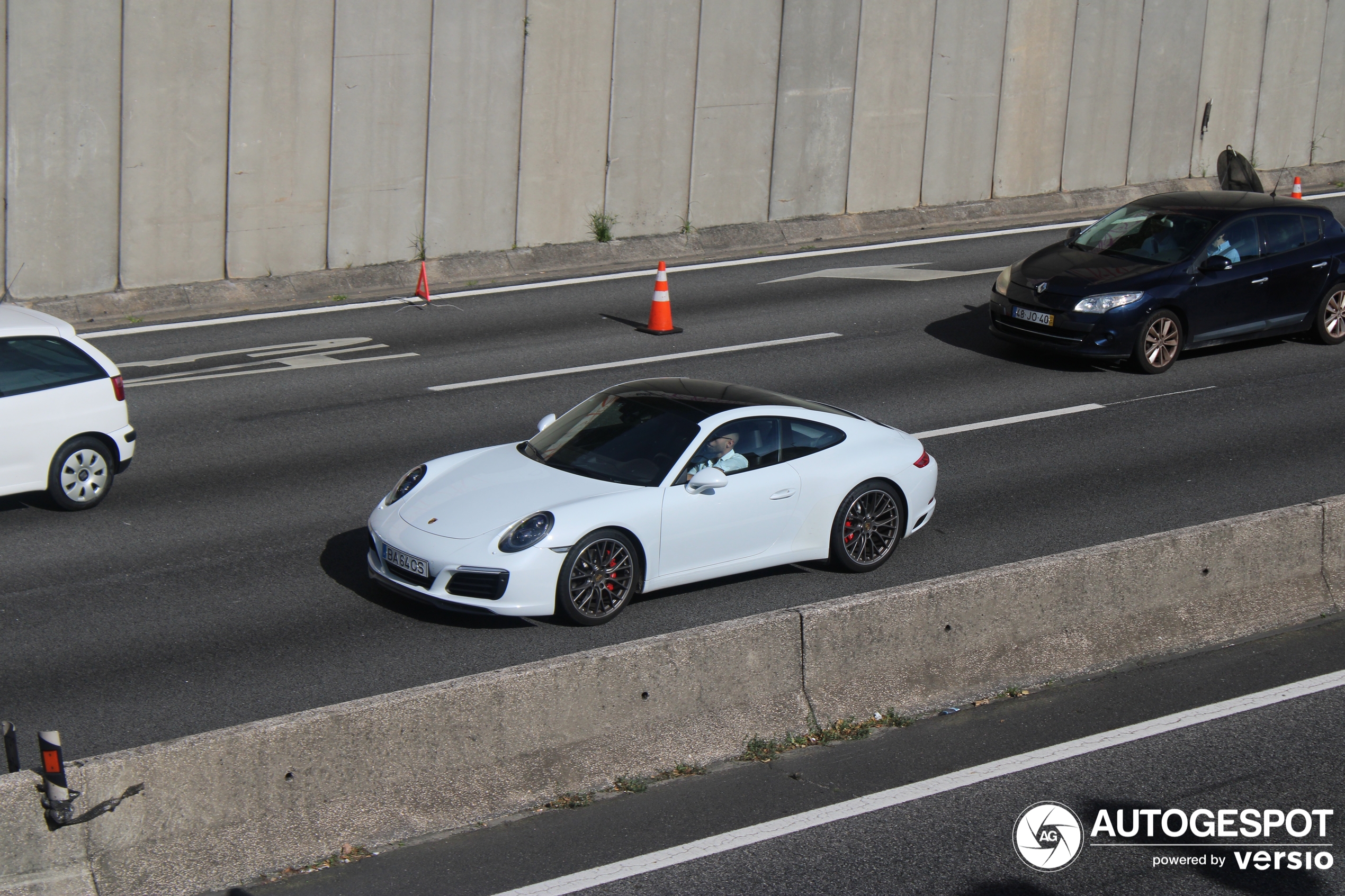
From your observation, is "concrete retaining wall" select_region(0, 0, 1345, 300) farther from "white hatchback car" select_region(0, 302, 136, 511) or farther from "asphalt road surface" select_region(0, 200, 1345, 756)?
"white hatchback car" select_region(0, 302, 136, 511)

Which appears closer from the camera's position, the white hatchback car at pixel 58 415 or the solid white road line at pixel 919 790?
the solid white road line at pixel 919 790

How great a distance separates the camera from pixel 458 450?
11969mm

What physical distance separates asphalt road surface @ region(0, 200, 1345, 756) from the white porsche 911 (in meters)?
0.30

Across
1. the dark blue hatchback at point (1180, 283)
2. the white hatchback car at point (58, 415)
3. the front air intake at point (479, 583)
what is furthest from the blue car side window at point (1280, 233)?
the white hatchback car at point (58, 415)

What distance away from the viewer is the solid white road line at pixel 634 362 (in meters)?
14.0

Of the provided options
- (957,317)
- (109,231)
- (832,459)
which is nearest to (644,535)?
(832,459)

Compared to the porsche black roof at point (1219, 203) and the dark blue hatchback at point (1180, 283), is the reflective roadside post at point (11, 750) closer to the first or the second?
the dark blue hatchback at point (1180, 283)

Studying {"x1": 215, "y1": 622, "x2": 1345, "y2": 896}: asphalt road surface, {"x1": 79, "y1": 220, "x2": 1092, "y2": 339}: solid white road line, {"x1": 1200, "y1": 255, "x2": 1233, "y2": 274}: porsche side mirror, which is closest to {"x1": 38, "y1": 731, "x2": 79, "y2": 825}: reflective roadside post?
{"x1": 215, "y1": 622, "x2": 1345, "y2": 896}: asphalt road surface

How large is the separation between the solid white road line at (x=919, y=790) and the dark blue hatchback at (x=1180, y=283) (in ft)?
23.1

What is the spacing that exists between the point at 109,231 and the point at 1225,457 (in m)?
13.2

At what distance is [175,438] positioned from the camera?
477 inches

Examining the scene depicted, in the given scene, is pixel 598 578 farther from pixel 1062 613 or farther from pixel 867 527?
pixel 1062 613

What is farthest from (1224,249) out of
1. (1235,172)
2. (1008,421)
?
(1235,172)

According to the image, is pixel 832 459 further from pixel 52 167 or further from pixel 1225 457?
pixel 52 167
